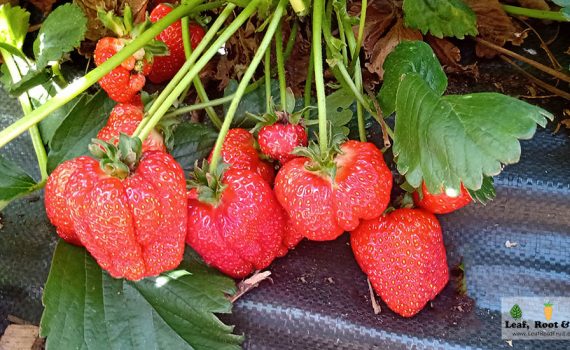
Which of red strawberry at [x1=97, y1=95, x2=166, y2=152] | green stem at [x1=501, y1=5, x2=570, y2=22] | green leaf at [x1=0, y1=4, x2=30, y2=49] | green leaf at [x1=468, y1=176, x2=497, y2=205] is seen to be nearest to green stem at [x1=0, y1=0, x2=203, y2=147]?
red strawberry at [x1=97, y1=95, x2=166, y2=152]

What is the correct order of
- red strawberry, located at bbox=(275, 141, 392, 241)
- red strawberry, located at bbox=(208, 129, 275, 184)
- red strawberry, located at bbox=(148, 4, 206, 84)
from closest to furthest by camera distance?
1. red strawberry, located at bbox=(275, 141, 392, 241)
2. red strawberry, located at bbox=(208, 129, 275, 184)
3. red strawberry, located at bbox=(148, 4, 206, 84)

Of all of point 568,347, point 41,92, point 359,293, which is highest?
point 41,92

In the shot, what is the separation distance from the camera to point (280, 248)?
993 millimetres

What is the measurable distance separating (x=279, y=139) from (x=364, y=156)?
120 millimetres

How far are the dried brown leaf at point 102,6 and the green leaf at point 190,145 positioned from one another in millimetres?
229

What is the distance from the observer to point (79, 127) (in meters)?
1.01

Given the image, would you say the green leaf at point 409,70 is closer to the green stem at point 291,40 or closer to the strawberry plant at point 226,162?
the strawberry plant at point 226,162

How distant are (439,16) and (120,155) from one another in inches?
23.2

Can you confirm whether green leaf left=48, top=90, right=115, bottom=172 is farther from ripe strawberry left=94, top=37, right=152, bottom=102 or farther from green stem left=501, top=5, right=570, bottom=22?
green stem left=501, top=5, right=570, bottom=22

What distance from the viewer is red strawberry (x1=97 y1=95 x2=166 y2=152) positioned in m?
0.92

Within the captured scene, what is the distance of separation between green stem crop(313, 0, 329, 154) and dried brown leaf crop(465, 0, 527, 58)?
0.35 m

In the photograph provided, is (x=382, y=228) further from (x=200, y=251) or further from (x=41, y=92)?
(x=41, y=92)

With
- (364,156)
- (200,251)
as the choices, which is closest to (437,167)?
(364,156)

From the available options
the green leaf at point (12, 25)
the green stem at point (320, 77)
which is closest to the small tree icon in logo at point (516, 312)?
the green stem at point (320, 77)
